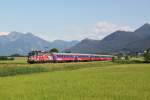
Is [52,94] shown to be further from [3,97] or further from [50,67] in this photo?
[50,67]

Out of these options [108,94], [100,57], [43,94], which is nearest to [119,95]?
[108,94]

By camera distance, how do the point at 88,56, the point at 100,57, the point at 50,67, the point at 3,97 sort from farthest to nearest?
the point at 100,57 < the point at 88,56 < the point at 50,67 < the point at 3,97

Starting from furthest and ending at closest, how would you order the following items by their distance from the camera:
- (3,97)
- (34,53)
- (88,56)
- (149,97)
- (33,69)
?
(88,56) → (34,53) → (33,69) → (3,97) → (149,97)

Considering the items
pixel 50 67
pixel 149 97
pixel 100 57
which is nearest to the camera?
pixel 149 97

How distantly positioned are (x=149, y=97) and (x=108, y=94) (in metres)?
3.30

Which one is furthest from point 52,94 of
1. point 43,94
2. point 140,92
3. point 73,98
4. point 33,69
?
point 33,69

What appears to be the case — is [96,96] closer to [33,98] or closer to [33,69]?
[33,98]

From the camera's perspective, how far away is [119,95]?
87.3ft

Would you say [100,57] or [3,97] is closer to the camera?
[3,97]

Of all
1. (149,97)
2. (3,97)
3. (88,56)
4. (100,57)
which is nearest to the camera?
(149,97)

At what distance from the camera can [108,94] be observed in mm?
27453

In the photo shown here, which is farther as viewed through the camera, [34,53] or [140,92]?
[34,53]

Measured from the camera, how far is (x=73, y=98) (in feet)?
82.5

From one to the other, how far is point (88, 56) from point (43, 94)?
315 feet
